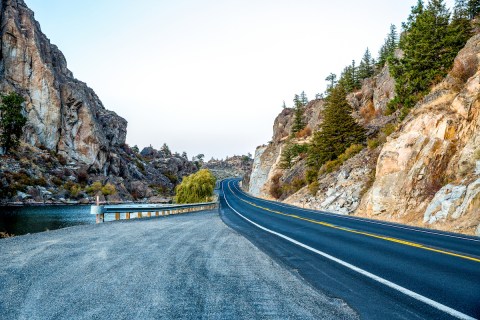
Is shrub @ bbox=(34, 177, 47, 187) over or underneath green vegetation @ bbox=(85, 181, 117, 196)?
over

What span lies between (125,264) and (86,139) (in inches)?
4041

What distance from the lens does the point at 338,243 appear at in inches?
366

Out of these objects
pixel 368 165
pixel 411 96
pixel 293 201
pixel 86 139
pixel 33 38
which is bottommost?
pixel 293 201

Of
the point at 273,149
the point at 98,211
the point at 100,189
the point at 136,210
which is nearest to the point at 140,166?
the point at 100,189

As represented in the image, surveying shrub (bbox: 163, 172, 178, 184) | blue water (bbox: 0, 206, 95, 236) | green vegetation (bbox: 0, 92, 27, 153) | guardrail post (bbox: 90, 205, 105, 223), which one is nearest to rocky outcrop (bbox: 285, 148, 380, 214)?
guardrail post (bbox: 90, 205, 105, 223)

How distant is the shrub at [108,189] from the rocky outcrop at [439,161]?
241 ft

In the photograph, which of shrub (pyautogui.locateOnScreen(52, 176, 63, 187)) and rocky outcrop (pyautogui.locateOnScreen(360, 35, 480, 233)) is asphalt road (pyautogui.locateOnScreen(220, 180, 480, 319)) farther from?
shrub (pyautogui.locateOnScreen(52, 176, 63, 187))

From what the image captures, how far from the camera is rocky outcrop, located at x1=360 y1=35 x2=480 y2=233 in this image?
1581cm

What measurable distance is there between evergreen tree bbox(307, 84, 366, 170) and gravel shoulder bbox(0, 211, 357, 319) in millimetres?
35346

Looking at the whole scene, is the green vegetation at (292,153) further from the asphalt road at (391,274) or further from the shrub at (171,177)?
the shrub at (171,177)

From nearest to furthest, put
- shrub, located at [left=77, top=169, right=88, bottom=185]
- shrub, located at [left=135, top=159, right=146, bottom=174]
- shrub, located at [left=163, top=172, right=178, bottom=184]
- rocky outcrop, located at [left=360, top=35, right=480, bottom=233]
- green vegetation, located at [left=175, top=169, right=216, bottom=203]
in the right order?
rocky outcrop, located at [left=360, top=35, right=480, bottom=233]
green vegetation, located at [left=175, top=169, right=216, bottom=203]
shrub, located at [left=77, top=169, right=88, bottom=185]
shrub, located at [left=135, top=159, right=146, bottom=174]
shrub, located at [left=163, top=172, right=178, bottom=184]

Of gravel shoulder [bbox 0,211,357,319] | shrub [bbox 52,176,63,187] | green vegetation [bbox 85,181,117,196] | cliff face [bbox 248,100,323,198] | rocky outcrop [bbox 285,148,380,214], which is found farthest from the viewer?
green vegetation [bbox 85,181,117,196]

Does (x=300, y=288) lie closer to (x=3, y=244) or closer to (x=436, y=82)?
(x=3, y=244)

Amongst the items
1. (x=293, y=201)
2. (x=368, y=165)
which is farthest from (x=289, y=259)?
(x=293, y=201)
